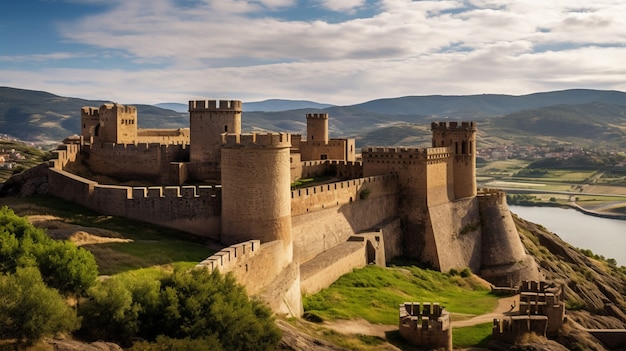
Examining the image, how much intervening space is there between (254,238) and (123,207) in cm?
586

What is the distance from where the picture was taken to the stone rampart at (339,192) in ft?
98.6

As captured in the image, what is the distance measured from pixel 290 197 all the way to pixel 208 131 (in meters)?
8.53

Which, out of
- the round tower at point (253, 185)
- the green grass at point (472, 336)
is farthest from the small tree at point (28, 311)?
the green grass at point (472, 336)

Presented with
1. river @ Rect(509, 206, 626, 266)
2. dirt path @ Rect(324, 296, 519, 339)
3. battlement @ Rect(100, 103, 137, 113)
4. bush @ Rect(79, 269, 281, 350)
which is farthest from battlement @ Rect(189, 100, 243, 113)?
river @ Rect(509, 206, 626, 266)

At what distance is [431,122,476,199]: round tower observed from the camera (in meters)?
41.7

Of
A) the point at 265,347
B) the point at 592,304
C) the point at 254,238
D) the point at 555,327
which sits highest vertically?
the point at 254,238

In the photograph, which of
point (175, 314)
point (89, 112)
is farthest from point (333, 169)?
point (175, 314)

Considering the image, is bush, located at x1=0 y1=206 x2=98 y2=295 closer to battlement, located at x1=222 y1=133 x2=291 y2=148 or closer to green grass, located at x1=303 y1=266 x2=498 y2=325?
battlement, located at x1=222 y1=133 x2=291 y2=148

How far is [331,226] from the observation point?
106ft

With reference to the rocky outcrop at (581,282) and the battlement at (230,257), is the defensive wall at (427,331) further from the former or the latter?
the rocky outcrop at (581,282)

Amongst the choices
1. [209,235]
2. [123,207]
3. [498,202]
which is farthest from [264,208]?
[498,202]

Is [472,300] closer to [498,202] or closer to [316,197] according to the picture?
[316,197]

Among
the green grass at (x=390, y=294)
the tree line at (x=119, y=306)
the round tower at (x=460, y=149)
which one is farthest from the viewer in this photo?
the round tower at (x=460, y=149)

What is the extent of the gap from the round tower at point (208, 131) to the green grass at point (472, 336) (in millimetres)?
14432
